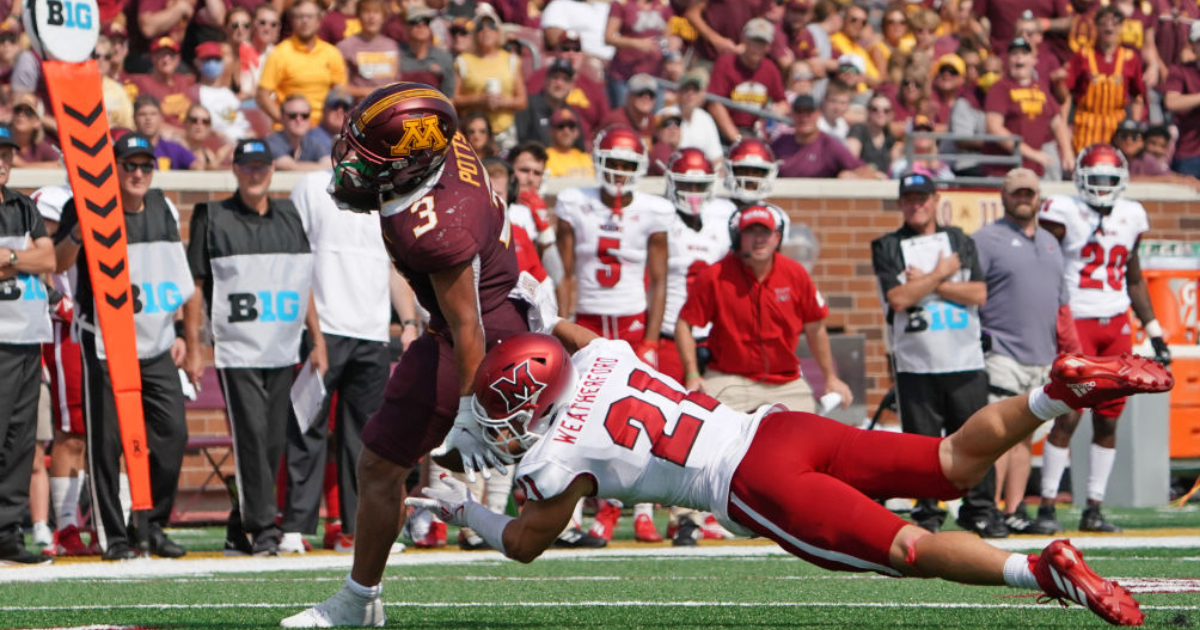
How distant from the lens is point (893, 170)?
48.0ft

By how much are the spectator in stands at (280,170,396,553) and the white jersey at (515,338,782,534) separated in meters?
4.21

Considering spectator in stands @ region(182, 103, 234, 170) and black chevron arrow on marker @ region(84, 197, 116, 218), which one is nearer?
black chevron arrow on marker @ region(84, 197, 116, 218)

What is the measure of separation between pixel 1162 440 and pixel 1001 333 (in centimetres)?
248

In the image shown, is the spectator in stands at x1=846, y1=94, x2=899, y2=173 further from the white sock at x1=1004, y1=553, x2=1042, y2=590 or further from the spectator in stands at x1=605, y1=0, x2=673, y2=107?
the white sock at x1=1004, y1=553, x2=1042, y2=590

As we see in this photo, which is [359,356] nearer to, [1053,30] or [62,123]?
[62,123]

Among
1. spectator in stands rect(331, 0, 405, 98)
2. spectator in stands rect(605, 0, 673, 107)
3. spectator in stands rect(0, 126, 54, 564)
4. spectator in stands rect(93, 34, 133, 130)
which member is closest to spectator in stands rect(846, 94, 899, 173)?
spectator in stands rect(605, 0, 673, 107)

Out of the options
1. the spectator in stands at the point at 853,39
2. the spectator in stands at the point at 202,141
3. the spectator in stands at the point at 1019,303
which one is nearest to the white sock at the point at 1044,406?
the spectator in stands at the point at 1019,303

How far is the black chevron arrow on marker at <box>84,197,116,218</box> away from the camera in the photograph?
26.5 feet

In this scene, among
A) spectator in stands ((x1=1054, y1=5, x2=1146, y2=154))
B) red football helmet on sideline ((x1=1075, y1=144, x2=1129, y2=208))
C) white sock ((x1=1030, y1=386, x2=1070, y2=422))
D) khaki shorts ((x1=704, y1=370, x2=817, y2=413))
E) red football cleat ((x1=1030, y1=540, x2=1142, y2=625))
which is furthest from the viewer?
spectator in stands ((x1=1054, y1=5, x2=1146, y2=154))

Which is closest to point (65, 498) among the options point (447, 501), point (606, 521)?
point (606, 521)

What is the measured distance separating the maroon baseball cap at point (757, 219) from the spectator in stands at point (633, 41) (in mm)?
6103

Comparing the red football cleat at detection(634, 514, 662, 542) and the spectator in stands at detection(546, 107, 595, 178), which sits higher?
the spectator in stands at detection(546, 107, 595, 178)

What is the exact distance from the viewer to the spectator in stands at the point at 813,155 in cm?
1388

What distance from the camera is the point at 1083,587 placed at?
4.27 metres
